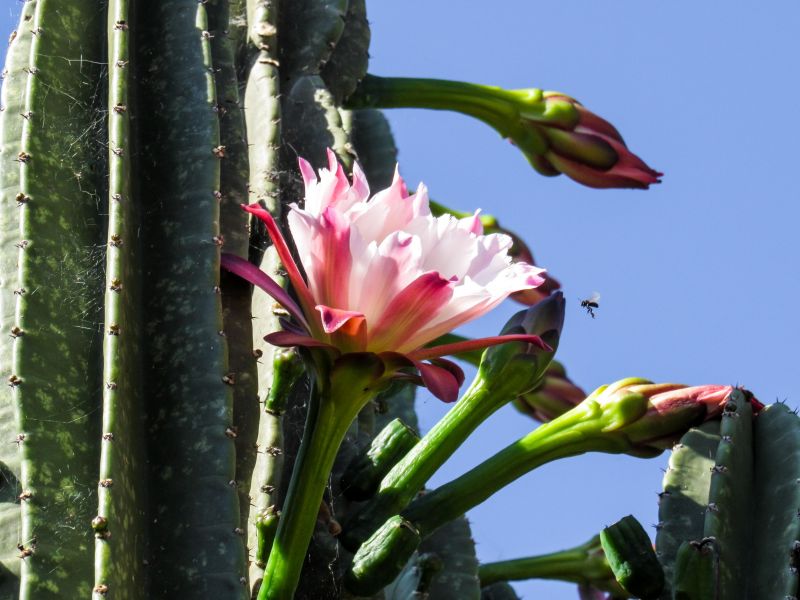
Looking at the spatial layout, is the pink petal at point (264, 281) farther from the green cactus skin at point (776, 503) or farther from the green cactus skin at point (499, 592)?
the green cactus skin at point (499, 592)

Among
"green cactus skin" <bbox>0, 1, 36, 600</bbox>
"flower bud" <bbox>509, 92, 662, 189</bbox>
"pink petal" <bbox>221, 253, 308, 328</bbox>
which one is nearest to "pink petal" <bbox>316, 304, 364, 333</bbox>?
"pink petal" <bbox>221, 253, 308, 328</bbox>

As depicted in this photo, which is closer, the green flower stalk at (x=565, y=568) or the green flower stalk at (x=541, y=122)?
the green flower stalk at (x=565, y=568)

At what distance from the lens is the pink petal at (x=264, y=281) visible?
146 centimetres

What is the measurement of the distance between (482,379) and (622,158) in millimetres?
830

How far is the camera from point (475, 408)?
165cm

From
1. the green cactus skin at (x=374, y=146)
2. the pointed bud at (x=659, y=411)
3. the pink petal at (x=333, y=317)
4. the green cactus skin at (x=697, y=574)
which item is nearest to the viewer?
the pink petal at (x=333, y=317)

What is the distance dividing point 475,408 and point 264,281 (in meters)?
0.34

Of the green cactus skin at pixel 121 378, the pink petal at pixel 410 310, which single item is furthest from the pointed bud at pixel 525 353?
the green cactus skin at pixel 121 378

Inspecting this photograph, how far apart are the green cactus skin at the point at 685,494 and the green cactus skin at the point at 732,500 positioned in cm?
4

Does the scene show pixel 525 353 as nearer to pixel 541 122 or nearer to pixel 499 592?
pixel 499 592

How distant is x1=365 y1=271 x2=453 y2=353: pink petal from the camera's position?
4.48 feet

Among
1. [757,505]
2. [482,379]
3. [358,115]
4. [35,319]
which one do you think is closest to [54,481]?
[35,319]

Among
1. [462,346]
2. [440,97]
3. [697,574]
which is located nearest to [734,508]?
[697,574]

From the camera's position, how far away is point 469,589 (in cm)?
182
